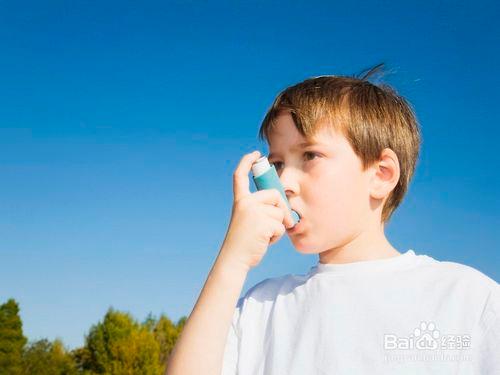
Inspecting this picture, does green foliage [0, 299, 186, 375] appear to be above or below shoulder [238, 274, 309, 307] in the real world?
above

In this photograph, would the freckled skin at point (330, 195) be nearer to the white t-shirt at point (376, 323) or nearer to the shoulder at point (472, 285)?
the white t-shirt at point (376, 323)

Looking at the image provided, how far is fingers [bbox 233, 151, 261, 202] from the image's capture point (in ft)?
10.8

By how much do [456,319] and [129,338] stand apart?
60689 mm

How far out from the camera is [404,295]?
11.4ft

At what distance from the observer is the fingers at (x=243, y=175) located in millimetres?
3299

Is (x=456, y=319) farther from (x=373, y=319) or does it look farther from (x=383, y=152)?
(x=383, y=152)

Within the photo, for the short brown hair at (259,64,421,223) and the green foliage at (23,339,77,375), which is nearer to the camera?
the short brown hair at (259,64,421,223)

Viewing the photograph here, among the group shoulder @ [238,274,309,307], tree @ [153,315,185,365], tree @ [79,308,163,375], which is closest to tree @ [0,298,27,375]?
tree @ [79,308,163,375]

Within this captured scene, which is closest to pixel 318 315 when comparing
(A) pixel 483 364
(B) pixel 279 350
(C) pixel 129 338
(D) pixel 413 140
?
(B) pixel 279 350

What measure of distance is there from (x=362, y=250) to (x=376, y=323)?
421 mm

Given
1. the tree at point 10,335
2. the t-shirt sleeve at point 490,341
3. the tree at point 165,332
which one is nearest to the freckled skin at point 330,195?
the t-shirt sleeve at point 490,341

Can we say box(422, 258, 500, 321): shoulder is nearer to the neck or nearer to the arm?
the neck

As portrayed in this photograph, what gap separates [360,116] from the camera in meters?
3.81

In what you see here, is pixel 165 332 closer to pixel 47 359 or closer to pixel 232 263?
pixel 47 359
